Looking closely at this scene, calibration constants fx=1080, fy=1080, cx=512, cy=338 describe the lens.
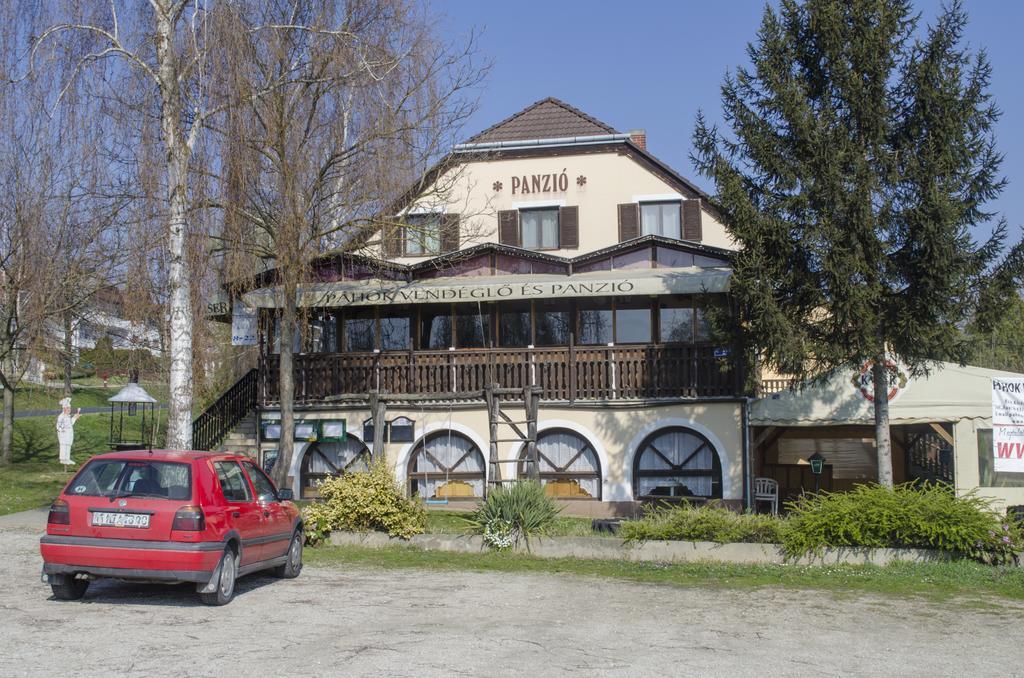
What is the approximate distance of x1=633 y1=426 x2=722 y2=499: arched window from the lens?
22406 mm

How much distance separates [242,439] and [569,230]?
9185 millimetres

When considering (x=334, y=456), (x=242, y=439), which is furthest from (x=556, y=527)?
(x=242, y=439)

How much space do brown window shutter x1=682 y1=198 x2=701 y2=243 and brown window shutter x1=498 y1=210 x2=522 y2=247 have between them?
4.07 meters

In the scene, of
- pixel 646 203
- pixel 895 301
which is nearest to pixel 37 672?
A: pixel 895 301

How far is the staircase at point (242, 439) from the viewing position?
2414 cm

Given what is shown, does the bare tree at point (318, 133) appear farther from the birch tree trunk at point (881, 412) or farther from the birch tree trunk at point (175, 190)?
the birch tree trunk at point (881, 412)

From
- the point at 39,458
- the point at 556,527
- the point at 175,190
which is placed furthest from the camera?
the point at 39,458

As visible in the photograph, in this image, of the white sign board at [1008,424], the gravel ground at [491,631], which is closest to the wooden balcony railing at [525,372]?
the white sign board at [1008,424]

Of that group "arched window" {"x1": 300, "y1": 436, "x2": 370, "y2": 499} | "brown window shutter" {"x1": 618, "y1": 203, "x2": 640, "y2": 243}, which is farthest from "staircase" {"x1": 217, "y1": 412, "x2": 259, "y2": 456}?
"brown window shutter" {"x1": 618, "y1": 203, "x2": 640, "y2": 243}

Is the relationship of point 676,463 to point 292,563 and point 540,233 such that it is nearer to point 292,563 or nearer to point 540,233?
point 540,233

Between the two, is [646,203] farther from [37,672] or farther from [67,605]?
[37,672]

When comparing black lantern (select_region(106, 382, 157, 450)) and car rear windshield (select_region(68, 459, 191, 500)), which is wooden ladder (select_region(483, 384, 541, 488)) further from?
car rear windshield (select_region(68, 459, 191, 500))

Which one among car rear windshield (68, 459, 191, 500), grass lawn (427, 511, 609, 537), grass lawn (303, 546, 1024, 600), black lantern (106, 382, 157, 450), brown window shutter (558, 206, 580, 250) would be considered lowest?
grass lawn (303, 546, 1024, 600)

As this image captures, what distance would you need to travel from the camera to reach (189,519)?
1006 centimetres
